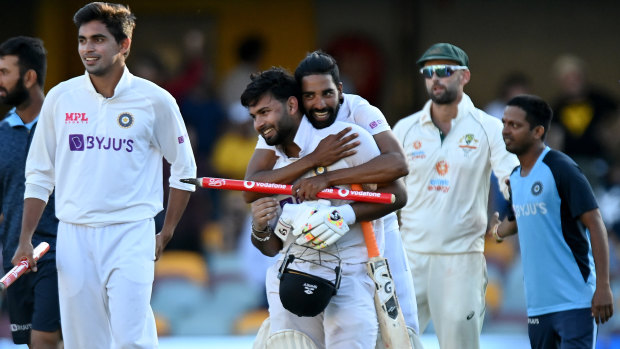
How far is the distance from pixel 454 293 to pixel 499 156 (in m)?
0.91

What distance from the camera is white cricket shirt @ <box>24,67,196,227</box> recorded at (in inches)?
222

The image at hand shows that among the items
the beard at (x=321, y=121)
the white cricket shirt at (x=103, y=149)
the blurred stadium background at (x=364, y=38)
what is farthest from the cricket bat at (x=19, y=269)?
the blurred stadium background at (x=364, y=38)

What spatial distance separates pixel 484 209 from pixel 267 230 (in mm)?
2202

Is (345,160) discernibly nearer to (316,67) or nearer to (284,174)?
(284,174)

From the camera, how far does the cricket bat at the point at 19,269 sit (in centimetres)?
548

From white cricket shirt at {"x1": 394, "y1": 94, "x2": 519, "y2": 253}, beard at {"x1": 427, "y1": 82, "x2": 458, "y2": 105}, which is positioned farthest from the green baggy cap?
white cricket shirt at {"x1": 394, "y1": 94, "x2": 519, "y2": 253}

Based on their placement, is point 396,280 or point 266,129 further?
point 396,280

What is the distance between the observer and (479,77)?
13875 millimetres

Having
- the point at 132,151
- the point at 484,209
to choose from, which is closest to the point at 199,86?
the point at 484,209

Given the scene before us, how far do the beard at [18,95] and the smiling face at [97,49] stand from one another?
977 millimetres

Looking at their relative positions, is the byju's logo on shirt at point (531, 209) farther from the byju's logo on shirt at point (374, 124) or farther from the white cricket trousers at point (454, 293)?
the byju's logo on shirt at point (374, 124)

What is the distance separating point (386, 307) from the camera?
5238 millimetres

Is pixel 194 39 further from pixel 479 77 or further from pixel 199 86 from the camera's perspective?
pixel 479 77

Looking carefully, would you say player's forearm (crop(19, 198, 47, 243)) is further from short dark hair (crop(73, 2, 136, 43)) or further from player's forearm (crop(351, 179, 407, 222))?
player's forearm (crop(351, 179, 407, 222))
